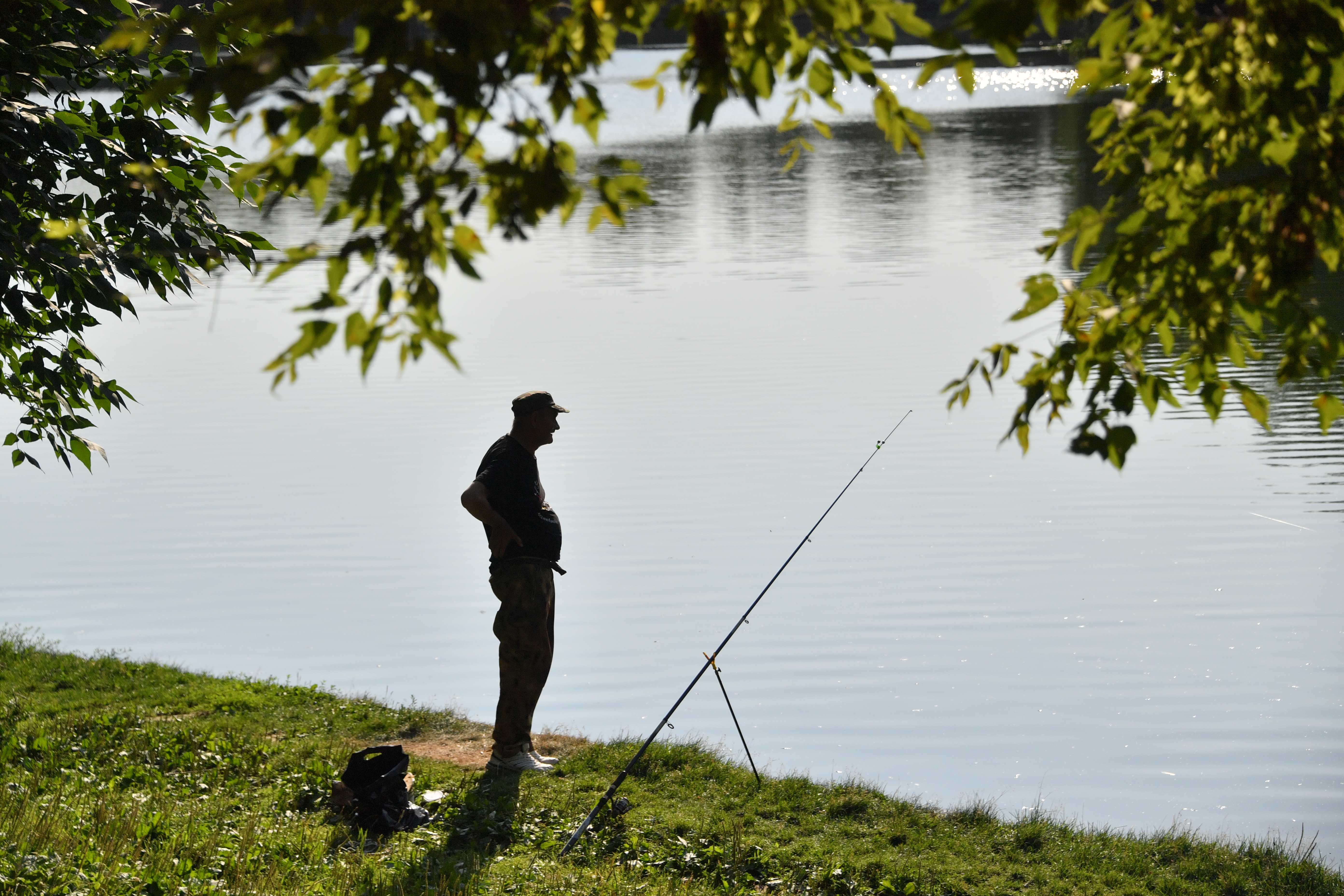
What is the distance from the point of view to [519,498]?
7402 mm

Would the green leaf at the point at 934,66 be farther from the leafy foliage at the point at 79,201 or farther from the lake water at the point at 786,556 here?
the leafy foliage at the point at 79,201

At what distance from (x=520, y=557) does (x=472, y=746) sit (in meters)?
1.73

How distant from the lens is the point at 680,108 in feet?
333

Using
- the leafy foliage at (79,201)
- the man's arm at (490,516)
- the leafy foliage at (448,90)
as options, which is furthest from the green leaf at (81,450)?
the leafy foliage at (448,90)

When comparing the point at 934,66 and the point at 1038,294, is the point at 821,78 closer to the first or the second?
the point at 934,66

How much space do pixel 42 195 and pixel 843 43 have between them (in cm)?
501

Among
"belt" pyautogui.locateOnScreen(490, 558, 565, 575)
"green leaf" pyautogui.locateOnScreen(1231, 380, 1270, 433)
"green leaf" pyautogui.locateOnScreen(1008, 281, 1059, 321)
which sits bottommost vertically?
"belt" pyautogui.locateOnScreen(490, 558, 565, 575)

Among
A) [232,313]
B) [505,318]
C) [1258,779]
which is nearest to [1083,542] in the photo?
[1258,779]

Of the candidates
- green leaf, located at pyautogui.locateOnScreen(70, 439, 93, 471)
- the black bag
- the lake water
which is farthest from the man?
green leaf, located at pyautogui.locateOnScreen(70, 439, 93, 471)

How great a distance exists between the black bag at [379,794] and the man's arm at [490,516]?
4.09 ft

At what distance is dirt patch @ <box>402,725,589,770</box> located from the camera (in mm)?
8203

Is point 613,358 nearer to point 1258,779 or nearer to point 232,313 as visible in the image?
point 232,313

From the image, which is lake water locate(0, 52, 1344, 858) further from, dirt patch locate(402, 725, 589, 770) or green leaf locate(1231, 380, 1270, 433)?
green leaf locate(1231, 380, 1270, 433)

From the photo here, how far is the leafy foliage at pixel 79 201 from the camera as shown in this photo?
6.29 meters
